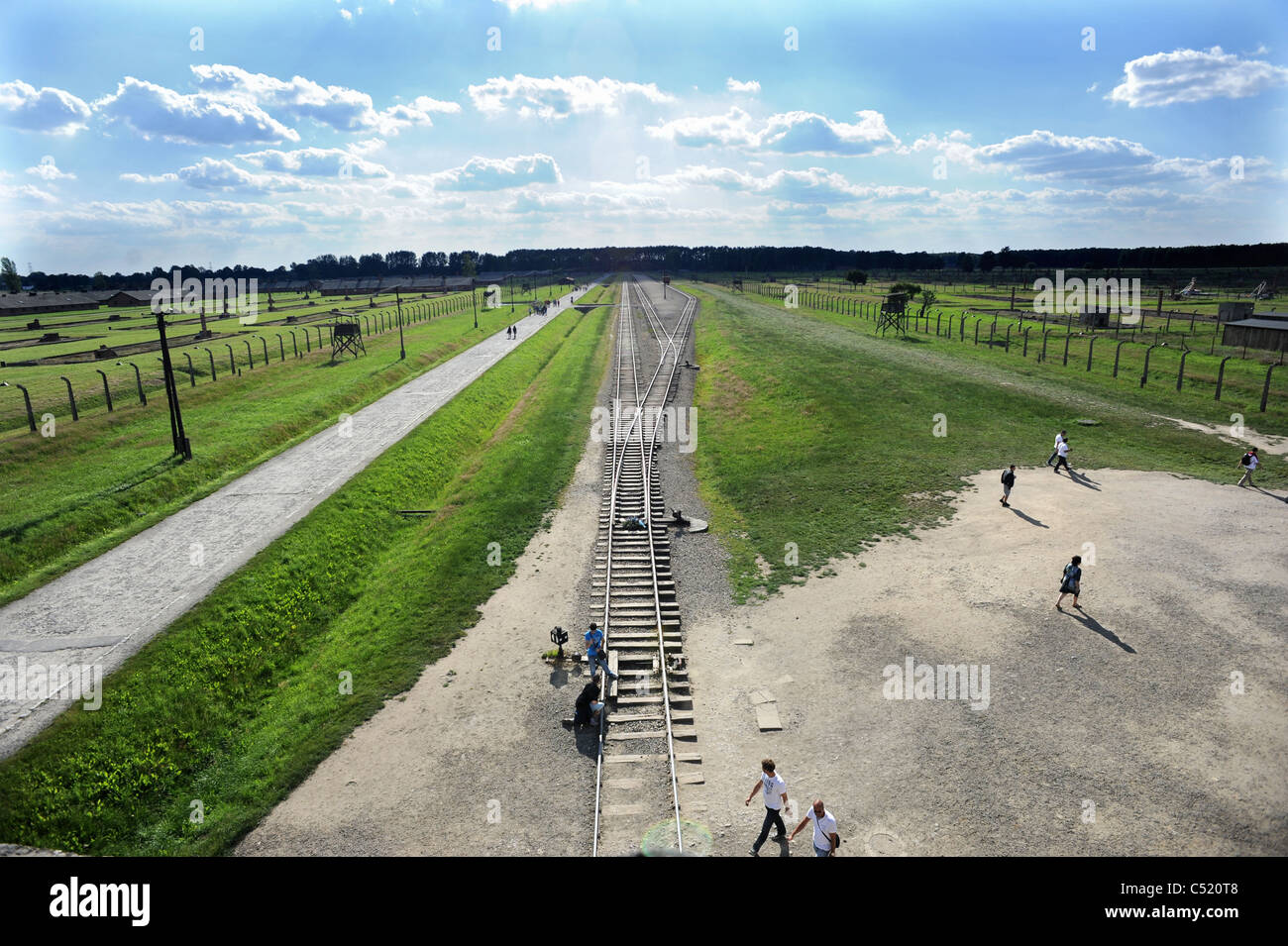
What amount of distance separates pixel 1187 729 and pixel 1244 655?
3.54 metres

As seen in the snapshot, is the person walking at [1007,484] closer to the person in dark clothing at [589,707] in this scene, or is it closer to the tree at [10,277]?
the person in dark clothing at [589,707]

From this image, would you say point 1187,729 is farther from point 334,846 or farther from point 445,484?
point 445,484

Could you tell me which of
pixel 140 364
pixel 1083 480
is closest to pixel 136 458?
pixel 140 364

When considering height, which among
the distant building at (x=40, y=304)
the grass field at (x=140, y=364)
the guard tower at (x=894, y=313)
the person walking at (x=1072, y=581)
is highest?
the distant building at (x=40, y=304)

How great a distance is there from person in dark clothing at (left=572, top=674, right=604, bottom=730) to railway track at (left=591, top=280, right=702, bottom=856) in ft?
0.95

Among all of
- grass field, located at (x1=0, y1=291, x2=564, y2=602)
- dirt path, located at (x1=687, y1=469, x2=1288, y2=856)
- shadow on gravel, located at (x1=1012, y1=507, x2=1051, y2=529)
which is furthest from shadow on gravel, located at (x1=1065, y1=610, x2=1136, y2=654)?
grass field, located at (x1=0, y1=291, x2=564, y2=602)

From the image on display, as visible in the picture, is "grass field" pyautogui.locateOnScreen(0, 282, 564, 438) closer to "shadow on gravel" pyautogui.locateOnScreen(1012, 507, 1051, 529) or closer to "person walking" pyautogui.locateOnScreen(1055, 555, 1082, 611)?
"person walking" pyautogui.locateOnScreen(1055, 555, 1082, 611)

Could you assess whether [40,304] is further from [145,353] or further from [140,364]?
[140,364]

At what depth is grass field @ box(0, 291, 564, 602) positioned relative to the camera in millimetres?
21516

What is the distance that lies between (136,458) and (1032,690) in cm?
3428

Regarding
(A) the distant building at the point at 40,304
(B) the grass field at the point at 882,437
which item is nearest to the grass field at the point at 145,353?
(A) the distant building at the point at 40,304

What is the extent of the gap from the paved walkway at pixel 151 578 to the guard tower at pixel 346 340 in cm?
→ 2597

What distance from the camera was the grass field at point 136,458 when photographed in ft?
70.6
